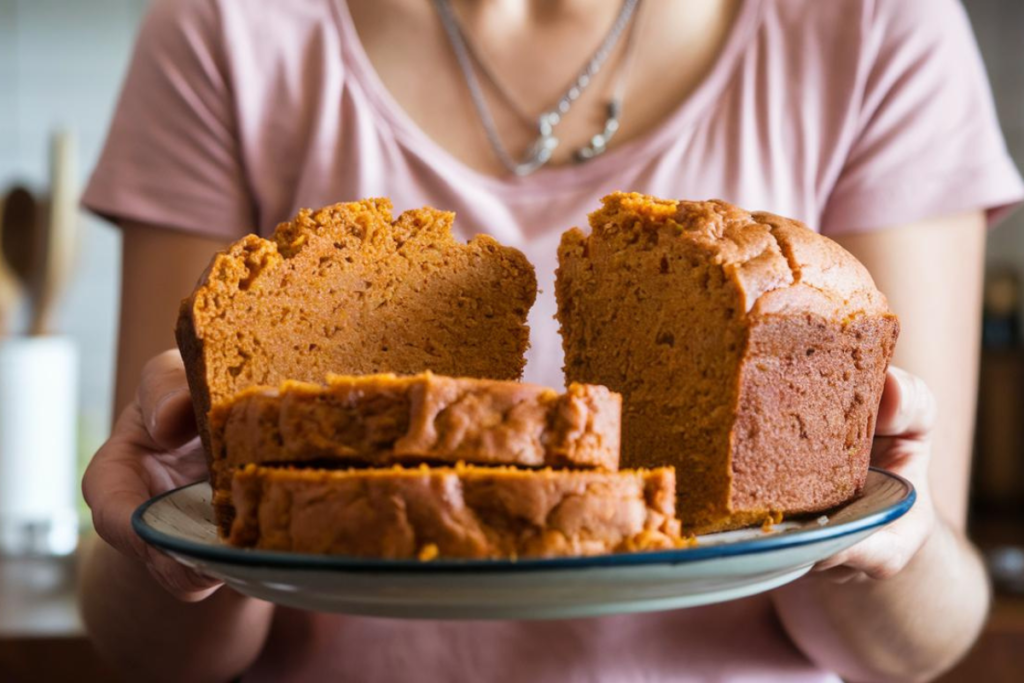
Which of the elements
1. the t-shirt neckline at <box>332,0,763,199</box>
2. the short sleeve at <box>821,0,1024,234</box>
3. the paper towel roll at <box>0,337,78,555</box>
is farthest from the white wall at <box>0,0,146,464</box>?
the short sleeve at <box>821,0,1024,234</box>

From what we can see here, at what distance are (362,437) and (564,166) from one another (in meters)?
1.09

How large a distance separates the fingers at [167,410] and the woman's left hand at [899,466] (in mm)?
794

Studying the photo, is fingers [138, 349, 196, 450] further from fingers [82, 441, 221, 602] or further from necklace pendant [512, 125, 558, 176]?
necklace pendant [512, 125, 558, 176]

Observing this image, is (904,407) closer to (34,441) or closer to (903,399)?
(903,399)

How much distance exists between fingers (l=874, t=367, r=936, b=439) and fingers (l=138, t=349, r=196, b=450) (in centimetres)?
89

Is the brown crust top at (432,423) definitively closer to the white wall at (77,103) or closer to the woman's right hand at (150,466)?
the woman's right hand at (150,466)

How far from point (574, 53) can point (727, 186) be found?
0.40m

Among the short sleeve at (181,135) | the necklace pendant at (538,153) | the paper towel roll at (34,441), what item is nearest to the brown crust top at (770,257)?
the necklace pendant at (538,153)

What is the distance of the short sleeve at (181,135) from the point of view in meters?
2.08

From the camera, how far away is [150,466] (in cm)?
150

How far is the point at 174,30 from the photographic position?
2.09 meters

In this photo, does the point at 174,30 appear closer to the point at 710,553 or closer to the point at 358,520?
the point at 358,520

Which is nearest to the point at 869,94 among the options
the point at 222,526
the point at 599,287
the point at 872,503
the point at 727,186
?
the point at 727,186

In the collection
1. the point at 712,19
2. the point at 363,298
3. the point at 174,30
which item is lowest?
the point at 363,298
